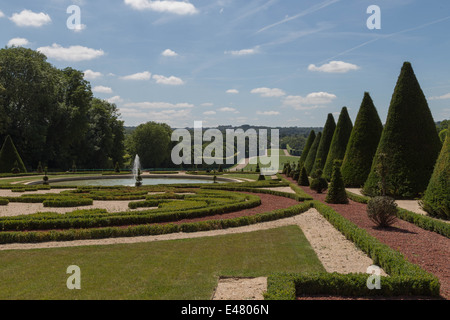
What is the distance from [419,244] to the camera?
36.0 ft

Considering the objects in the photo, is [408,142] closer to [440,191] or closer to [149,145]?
[440,191]

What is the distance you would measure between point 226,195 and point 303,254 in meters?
12.6

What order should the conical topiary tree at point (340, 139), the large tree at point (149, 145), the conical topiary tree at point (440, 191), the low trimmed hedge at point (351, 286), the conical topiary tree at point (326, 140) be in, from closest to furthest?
the low trimmed hedge at point (351, 286) < the conical topiary tree at point (440, 191) < the conical topiary tree at point (340, 139) < the conical topiary tree at point (326, 140) < the large tree at point (149, 145)

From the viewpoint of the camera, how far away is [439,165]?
16.2 meters

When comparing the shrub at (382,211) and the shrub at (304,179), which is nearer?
the shrub at (382,211)

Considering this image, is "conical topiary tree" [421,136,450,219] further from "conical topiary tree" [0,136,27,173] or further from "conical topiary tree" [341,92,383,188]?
"conical topiary tree" [0,136,27,173]

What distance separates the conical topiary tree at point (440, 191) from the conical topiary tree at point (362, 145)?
9.65 m

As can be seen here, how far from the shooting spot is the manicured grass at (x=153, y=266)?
23.1 feet

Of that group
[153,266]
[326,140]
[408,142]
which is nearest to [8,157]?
[326,140]

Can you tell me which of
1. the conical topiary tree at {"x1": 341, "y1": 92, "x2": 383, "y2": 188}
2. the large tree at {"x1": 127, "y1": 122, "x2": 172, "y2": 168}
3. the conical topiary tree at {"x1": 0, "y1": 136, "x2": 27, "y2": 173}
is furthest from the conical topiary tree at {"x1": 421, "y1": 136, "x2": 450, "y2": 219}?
the large tree at {"x1": 127, "y1": 122, "x2": 172, "y2": 168}

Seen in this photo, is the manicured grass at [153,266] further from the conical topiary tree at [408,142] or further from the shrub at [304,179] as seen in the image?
the shrub at [304,179]

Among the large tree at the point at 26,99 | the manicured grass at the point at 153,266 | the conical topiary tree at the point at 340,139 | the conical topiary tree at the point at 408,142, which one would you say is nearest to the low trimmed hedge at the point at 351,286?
the manicured grass at the point at 153,266

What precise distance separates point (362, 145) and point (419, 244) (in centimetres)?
1649

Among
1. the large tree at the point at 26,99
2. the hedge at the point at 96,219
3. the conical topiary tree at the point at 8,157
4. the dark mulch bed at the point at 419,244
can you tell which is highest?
the large tree at the point at 26,99
